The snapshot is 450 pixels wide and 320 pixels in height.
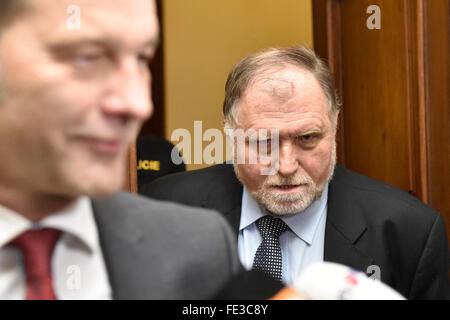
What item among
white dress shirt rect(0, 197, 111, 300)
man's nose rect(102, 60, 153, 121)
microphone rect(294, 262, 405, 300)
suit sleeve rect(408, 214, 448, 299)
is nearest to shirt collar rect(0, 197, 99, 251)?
white dress shirt rect(0, 197, 111, 300)

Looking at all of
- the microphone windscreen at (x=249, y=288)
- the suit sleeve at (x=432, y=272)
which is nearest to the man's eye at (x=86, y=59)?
the microphone windscreen at (x=249, y=288)

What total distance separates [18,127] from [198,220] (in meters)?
0.30

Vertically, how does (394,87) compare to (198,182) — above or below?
above

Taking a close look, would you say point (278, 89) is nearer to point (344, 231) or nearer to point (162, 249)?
point (344, 231)

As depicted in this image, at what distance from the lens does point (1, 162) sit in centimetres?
56

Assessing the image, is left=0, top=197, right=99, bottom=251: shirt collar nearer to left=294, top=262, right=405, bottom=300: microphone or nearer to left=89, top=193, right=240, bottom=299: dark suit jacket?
left=89, top=193, right=240, bottom=299: dark suit jacket

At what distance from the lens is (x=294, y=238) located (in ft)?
4.83

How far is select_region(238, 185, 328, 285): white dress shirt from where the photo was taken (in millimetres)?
1443

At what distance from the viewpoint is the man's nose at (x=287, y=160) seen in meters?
1.39

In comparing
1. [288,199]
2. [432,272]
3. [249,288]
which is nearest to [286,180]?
[288,199]

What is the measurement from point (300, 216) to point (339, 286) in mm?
894

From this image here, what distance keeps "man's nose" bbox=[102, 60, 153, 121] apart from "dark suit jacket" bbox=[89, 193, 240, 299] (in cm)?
21
